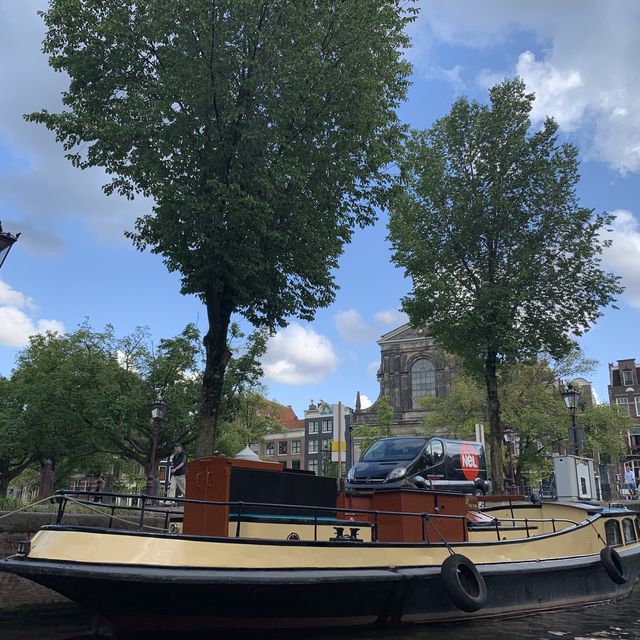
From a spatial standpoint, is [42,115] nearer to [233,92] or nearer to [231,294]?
[233,92]

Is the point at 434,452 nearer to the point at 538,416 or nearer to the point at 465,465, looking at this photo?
the point at 465,465

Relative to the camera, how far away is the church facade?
62.2 m

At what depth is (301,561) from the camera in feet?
24.9

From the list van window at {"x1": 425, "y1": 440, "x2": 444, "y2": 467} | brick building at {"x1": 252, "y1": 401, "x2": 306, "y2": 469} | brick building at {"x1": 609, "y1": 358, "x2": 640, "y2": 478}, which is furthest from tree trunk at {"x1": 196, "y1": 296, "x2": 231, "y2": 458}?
brick building at {"x1": 609, "y1": 358, "x2": 640, "y2": 478}

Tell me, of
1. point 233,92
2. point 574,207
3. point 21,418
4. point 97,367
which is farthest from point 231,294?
point 21,418

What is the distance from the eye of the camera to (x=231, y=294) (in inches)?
580

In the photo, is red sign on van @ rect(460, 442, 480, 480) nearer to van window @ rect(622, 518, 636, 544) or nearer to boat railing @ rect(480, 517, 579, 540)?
boat railing @ rect(480, 517, 579, 540)

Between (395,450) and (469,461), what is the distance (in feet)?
8.33

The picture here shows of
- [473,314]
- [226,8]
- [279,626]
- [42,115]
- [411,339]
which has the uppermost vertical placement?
[411,339]

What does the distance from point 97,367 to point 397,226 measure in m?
18.4

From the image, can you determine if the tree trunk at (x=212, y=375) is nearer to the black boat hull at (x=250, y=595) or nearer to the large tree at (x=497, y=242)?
the black boat hull at (x=250, y=595)

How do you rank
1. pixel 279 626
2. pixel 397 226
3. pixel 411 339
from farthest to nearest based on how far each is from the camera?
1. pixel 411 339
2. pixel 397 226
3. pixel 279 626

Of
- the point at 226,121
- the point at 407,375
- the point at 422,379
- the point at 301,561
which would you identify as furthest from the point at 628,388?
the point at 301,561

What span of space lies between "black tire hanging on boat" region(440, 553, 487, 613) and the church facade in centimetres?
5286
